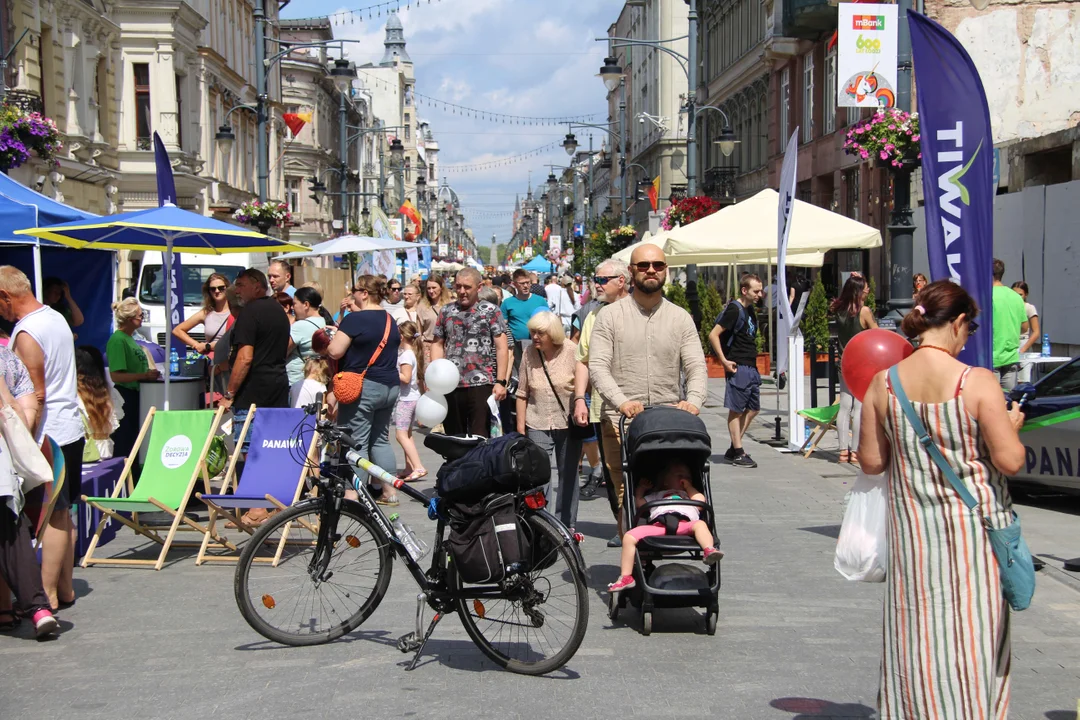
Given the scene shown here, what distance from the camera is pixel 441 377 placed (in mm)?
8719

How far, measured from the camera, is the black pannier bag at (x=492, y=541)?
532 cm

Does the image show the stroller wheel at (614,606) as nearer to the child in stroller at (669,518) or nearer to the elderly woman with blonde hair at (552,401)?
the child in stroller at (669,518)

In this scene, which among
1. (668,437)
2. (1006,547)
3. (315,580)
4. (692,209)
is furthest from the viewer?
(692,209)

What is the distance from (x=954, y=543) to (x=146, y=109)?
36596 mm

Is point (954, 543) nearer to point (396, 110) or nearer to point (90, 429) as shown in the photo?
point (90, 429)

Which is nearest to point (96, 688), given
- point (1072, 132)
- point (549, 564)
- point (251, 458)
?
point (549, 564)

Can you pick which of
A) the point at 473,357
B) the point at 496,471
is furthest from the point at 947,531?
the point at 473,357

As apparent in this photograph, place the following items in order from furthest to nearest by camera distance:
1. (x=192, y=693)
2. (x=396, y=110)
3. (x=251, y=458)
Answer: (x=396, y=110)
(x=251, y=458)
(x=192, y=693)

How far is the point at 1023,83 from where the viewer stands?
922 inches

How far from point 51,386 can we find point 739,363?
725 centimetres

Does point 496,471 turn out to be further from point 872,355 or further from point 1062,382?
point 1062,382

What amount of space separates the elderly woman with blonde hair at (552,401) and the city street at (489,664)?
591mm

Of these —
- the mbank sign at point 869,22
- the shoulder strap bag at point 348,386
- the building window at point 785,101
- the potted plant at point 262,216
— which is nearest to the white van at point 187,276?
the potted plant at point 262,216

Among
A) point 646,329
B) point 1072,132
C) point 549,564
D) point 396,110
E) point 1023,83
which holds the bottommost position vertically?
point 549,564
